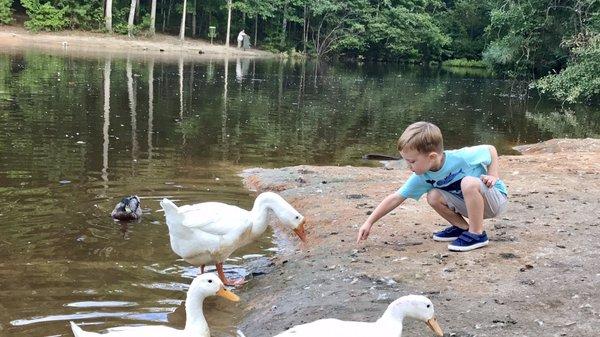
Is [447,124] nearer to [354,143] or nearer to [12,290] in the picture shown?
[354,143]

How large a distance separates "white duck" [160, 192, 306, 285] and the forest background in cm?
2285

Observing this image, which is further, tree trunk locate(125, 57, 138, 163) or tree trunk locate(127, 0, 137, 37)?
tree trunk locate(127, 0, 137, 37)

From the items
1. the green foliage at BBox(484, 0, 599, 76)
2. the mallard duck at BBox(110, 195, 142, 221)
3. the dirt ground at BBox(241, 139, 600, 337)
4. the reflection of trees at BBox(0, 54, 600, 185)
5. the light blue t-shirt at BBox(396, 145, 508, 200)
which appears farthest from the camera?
the green foliage at BBox(484, 0, 599, 76)

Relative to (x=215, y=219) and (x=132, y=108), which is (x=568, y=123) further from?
(x=215, y=219)

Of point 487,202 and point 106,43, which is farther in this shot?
point 106,43

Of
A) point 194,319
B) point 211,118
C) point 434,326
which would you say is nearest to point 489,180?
point 434,326

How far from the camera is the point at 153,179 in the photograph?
11.4 meters

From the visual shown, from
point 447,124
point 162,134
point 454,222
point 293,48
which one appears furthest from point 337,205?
point 293,48

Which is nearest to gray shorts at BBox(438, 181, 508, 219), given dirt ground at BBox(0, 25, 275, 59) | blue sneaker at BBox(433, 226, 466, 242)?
blue sneaker at BBox(433, 226, 466, 242)

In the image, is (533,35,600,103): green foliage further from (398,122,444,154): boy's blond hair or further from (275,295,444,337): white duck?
(275,295,444,337): white duck

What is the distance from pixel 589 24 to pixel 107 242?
31.1 m

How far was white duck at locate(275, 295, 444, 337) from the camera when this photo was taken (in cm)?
384

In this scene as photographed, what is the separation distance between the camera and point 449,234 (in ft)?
21.8

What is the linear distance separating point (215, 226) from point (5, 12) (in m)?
48.5
